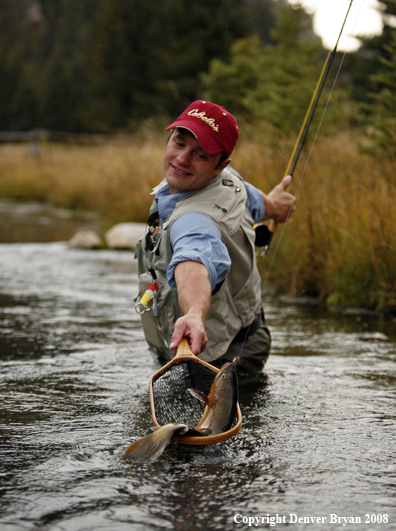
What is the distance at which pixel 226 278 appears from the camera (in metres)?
3.04

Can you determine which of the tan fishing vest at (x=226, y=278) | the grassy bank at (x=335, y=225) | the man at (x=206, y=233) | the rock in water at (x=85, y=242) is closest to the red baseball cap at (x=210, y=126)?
the man at (x=206, y=233)

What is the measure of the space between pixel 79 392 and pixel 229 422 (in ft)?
3.59

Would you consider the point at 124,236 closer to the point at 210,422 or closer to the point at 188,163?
the point at 188,163

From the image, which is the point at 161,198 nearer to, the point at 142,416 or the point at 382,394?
the point at 142,416

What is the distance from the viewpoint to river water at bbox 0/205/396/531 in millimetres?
1925

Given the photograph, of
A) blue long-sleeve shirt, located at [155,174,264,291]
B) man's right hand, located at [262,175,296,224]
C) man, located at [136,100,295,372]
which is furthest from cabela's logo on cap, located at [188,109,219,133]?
man's right hand, located at [262,175,296,224]

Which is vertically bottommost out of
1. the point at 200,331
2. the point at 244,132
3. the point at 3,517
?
the point at 3,517

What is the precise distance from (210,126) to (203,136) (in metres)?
0.06

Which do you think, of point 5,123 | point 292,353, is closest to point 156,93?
point 5,123

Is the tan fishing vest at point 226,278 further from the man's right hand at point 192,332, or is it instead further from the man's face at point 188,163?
the man's right hand at point 192,332

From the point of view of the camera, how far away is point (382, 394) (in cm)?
314

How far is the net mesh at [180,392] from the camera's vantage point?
8.27 ft

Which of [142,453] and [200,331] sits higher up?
[200,331]

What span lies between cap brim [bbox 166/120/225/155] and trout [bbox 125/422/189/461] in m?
1.25
